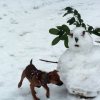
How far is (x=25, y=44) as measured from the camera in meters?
4.00

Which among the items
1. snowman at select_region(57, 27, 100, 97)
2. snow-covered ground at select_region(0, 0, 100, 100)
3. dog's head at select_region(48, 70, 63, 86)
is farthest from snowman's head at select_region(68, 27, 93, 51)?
snow-covered ground at select_region(0, 0, 100, 100)

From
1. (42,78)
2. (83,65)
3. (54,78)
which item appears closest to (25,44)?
(42,78)

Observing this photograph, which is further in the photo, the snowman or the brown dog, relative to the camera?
the brown dog

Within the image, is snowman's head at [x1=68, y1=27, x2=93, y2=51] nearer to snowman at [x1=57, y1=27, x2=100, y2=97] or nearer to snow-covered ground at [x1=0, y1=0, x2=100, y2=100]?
snowman at [x1=57, y1=27, x2=100, y2=97]

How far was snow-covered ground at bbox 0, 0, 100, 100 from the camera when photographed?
2270mm

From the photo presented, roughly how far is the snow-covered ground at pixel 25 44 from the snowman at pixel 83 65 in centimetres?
25

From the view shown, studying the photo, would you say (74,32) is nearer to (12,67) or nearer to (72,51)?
(72,51)

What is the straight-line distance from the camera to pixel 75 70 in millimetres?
1814

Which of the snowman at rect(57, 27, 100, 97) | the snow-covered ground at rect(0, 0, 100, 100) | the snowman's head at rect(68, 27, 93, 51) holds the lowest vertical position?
the snow-covered ground at rect(0, 0, 100, 100)

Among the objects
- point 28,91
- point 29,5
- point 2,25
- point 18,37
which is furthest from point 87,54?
point 29,5

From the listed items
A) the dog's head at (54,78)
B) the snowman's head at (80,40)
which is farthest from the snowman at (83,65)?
the dog's head at (54,78)

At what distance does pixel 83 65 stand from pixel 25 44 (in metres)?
2.56

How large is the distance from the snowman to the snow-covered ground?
0.82ft

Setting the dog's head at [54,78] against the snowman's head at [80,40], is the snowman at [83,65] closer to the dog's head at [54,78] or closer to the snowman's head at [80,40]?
the snowman's head at [80,40]
